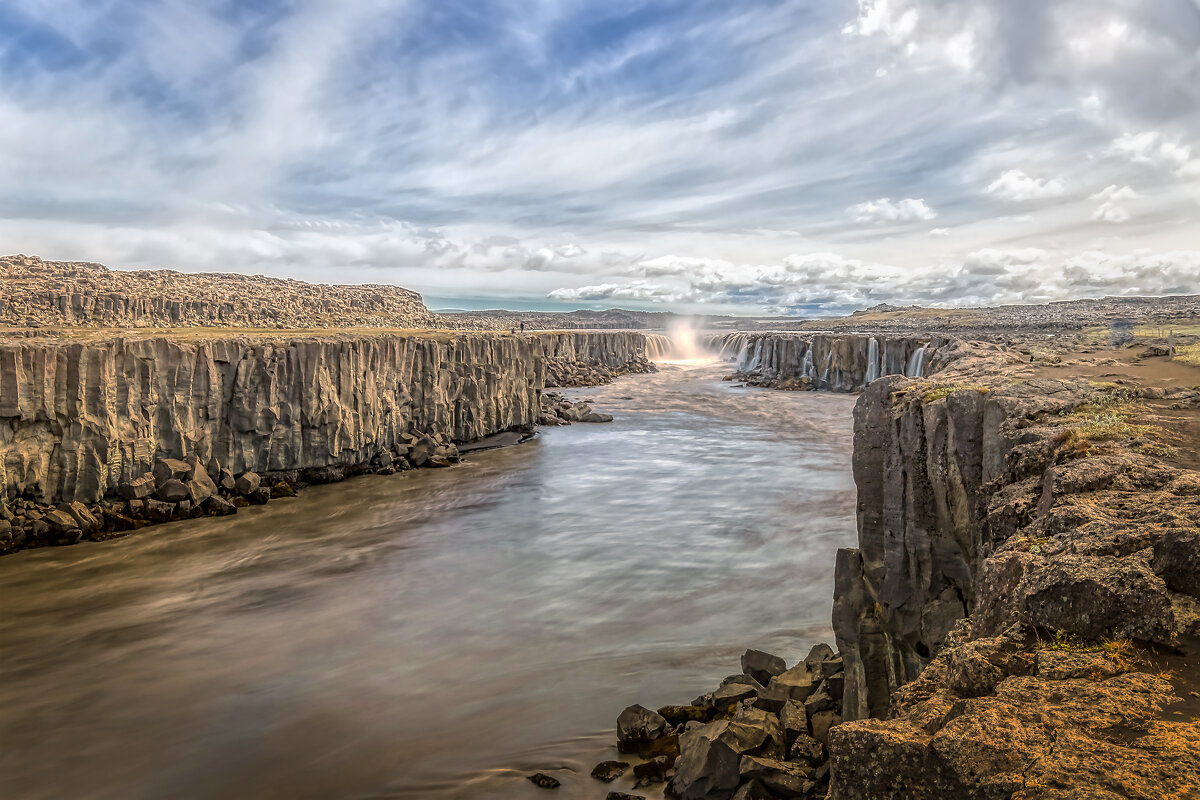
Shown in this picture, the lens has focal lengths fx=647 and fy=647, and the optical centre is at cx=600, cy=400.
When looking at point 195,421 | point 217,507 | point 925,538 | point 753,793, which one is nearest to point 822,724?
point 753,793

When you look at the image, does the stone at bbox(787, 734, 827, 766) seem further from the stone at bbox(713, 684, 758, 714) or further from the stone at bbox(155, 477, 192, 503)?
the stone at bbox(155, 477, 192, 503)

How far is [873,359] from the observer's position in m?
53.4

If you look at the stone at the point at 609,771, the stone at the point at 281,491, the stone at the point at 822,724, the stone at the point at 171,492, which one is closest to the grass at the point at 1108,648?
the stone at the point at 822,724

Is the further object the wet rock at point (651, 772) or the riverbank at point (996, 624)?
the wet rock at point (651, 772)

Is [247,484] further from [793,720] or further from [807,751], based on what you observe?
[807,751]

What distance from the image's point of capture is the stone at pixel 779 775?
6.34 m

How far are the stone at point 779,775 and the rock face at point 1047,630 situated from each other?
4.24 ft

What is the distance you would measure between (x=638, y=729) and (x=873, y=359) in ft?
166

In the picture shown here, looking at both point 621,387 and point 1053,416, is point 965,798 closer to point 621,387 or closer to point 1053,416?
point 1053,416

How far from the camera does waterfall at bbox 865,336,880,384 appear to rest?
52.6 meters

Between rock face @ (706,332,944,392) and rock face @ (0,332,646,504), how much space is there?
32.2 metres

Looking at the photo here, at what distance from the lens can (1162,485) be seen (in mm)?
4863

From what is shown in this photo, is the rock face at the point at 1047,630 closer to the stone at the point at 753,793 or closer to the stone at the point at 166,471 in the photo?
the stone at the point at 753,793

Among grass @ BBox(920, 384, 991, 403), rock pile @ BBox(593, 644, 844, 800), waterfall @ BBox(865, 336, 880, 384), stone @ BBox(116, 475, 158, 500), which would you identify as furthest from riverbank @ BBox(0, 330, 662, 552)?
waterfall @ BBox(865, 336, 880, 384)
